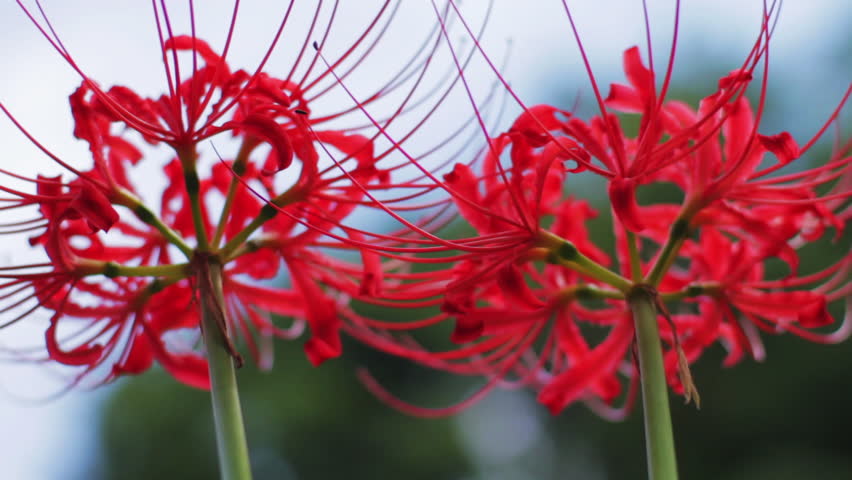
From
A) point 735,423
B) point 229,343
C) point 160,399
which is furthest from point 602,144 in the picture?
point 160,399

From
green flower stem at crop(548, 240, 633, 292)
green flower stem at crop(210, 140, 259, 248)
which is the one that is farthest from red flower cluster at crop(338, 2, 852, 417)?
green flower stem at crop(210, 140, 259, 248)

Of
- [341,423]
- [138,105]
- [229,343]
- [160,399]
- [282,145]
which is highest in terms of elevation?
[160,399]

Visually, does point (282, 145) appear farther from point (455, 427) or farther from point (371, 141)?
point (455, 427)

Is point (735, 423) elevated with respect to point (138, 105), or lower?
lower

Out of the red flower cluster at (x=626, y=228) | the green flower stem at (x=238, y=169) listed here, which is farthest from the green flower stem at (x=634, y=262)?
Result: the green flower stem at (x=238, y=169)

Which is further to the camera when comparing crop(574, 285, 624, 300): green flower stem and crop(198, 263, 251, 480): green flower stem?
crop(574, 285, 624, 300): green flower stem

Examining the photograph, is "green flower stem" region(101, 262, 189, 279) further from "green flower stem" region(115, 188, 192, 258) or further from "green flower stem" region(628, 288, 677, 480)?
"green flower stem" region(628, 288, 677, 480)

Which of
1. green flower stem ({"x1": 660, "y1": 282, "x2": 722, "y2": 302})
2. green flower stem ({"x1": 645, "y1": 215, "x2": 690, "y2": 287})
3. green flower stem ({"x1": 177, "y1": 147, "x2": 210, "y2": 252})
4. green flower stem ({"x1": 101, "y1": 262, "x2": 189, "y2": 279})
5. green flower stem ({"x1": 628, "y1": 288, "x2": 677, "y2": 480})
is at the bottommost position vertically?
green flower stem ({"x1": 628, "y1": 288, "x2": 677, "y2": 480})
